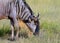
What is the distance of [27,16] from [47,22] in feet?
7.07

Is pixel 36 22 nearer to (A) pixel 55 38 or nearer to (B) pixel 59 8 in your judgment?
(A) pixel 55 38

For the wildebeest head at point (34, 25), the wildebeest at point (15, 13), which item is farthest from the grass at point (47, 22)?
the wildebeest at point (15, 13)

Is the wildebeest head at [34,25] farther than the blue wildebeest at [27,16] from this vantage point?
Yes

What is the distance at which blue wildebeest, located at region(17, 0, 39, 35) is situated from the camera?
9.68 meters

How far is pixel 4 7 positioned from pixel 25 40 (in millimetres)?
1185

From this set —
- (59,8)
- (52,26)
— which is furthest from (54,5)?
(52,26)

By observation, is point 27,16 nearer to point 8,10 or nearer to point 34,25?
point 34,25

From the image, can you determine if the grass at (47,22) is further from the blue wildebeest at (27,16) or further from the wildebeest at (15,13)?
the wildebeest at (15,13)

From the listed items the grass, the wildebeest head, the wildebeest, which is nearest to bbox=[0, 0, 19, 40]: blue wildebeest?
the wildebeest

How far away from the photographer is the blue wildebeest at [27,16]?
31.8 feet

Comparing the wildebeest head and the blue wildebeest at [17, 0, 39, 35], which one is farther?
the wildebeest head

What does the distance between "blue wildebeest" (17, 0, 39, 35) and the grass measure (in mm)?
321

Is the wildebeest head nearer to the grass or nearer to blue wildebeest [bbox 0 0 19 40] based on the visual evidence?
the grass

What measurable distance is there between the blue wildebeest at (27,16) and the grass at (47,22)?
1.05 ft
